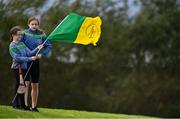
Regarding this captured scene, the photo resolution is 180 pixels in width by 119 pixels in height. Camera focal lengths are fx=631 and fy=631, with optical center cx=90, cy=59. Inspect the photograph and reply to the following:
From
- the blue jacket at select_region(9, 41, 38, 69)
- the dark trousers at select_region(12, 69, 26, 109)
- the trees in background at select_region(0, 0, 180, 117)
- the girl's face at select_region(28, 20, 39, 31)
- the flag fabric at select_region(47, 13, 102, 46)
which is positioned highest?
the girl's face at select_region(28, 20, 39, 31)

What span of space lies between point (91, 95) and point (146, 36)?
5752mm

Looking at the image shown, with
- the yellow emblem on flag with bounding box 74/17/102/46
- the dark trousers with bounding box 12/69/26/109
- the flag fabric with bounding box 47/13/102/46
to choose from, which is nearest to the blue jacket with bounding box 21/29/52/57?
the dark trousers with bounding box 12/69/26/109

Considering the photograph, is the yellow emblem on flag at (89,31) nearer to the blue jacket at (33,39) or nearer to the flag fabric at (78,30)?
the flag fabric at (78,30)

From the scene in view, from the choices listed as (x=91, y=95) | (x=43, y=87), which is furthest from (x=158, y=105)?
(x=43, y=87)

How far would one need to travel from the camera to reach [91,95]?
44.9 meters

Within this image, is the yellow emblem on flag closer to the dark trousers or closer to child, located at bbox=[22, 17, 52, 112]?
child, located at bbox=[22, 17, 52, 112]

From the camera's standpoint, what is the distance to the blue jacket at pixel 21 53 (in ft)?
35.1

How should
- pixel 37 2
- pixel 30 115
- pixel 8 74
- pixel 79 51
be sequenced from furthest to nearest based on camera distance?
pixel 79 51 → pixel 37 2 → pixel 8 74 → pixel 30 115

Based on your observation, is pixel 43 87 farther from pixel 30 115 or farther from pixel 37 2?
pixel 30 115

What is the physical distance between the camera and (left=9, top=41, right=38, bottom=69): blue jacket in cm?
1070

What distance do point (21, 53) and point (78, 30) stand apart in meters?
1.42

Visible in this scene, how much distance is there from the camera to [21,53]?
10742 millimetres

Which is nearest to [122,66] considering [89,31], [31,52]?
[89,31]

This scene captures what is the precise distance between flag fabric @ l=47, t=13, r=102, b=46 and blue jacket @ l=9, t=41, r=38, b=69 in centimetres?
83
